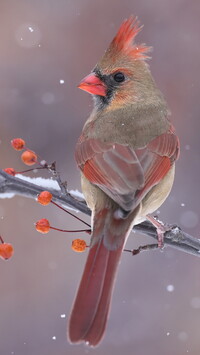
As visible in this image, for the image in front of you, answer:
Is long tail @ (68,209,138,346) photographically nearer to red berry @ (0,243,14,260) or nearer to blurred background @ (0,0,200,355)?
Answer: red berry @ (0,243,14,260)

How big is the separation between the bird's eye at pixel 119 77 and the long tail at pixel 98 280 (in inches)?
30.2

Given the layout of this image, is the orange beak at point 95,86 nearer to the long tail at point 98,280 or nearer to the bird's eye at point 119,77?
the bird's eye at point 119,77

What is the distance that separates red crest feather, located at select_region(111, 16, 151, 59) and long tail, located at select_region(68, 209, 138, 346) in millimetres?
826

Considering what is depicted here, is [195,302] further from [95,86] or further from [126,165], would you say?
[126,165]

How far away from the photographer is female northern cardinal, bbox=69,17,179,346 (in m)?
1.92

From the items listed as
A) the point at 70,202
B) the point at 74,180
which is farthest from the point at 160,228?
the point at 74,180

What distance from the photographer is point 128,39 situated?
8.98 ft

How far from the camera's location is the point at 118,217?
219 centimetres

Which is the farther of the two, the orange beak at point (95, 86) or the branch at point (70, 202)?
the orange beak at point (95, 86)

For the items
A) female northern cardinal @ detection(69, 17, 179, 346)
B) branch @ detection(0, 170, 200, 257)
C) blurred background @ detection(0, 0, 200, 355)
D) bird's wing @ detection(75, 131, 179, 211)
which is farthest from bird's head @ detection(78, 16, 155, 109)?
blurred background @ detection(0, 0, 200, 355)

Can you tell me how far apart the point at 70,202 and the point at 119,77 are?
82 cm

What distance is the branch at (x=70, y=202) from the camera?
6.59 feet

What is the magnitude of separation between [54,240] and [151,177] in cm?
282

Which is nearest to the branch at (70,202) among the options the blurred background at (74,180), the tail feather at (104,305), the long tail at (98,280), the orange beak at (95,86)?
the long tail at (98,280)
